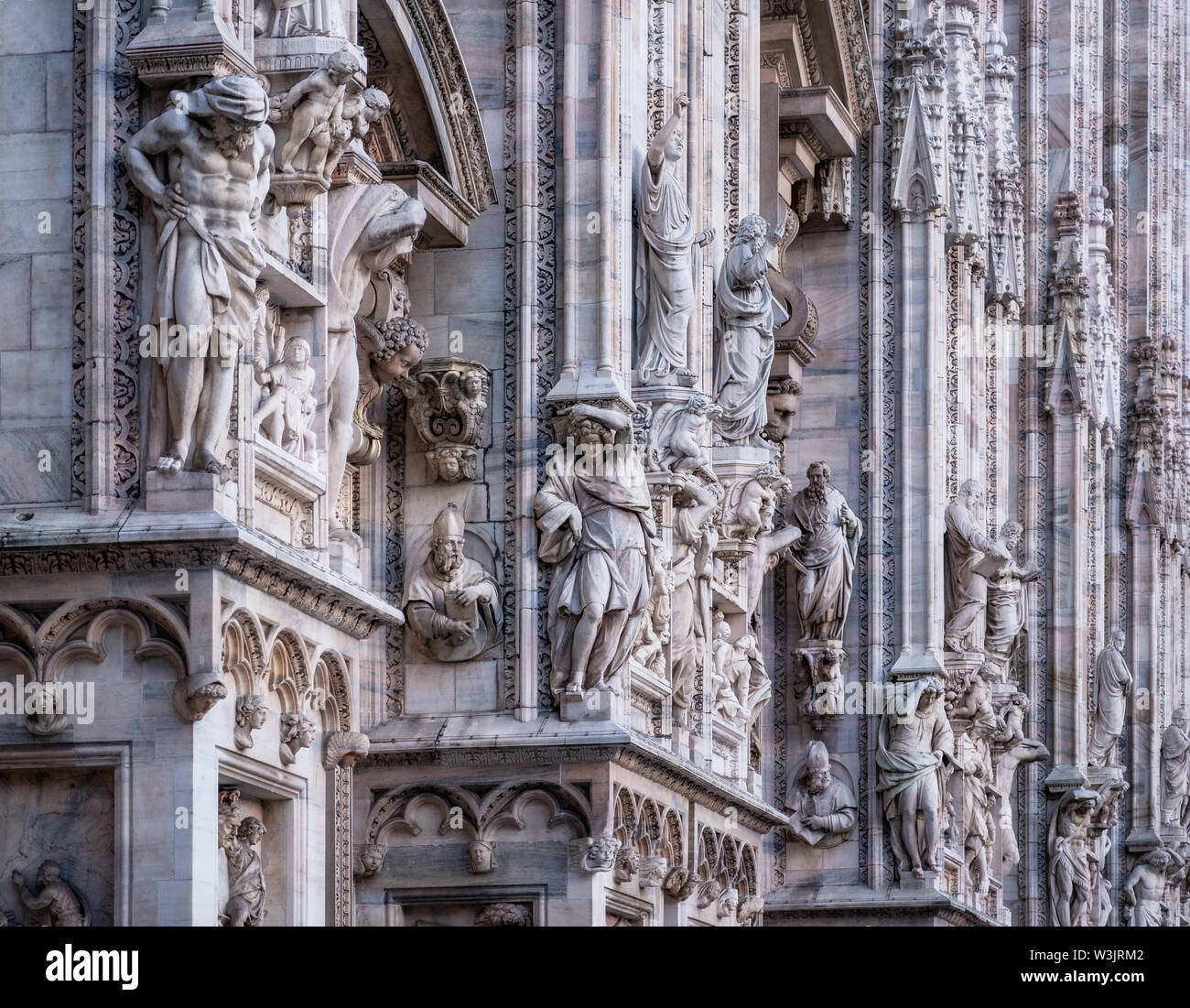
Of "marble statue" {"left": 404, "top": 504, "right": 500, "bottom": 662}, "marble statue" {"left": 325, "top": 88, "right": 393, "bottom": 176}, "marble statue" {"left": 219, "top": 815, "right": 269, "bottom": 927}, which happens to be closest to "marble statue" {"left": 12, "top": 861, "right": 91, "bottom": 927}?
"marble statue" {"left": 219, "top": 815, "right": 269, "bottom": 927}

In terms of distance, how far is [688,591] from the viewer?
85.5 feet

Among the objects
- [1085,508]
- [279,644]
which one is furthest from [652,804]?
[1085,508]

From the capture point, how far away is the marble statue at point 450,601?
75.8ft

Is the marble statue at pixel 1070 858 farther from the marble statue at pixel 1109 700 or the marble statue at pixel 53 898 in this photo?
the marble statue at pixel 53 898

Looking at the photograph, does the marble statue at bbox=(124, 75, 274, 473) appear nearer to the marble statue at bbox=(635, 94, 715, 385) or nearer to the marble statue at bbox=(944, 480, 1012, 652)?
the marble statue at bbox=(635, 94, 715, 385)

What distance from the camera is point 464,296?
23891mm

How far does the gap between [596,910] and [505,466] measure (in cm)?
338

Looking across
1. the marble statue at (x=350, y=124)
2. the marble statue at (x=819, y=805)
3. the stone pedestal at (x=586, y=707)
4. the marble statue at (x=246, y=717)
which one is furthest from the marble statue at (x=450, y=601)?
the marble statue at (x=819, y=805)

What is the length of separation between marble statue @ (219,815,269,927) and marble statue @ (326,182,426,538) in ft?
7.60

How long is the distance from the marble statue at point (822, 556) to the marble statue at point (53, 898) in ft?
54.7

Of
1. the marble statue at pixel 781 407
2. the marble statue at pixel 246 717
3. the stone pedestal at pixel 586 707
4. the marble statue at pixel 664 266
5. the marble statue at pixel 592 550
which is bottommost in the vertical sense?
the marble statue at pixel 246 717

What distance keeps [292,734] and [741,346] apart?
32.4ft

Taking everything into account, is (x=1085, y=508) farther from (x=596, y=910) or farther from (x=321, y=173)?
(x=321, y=173)

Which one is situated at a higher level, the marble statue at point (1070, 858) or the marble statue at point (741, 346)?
the marble statue at point (741, 346)
